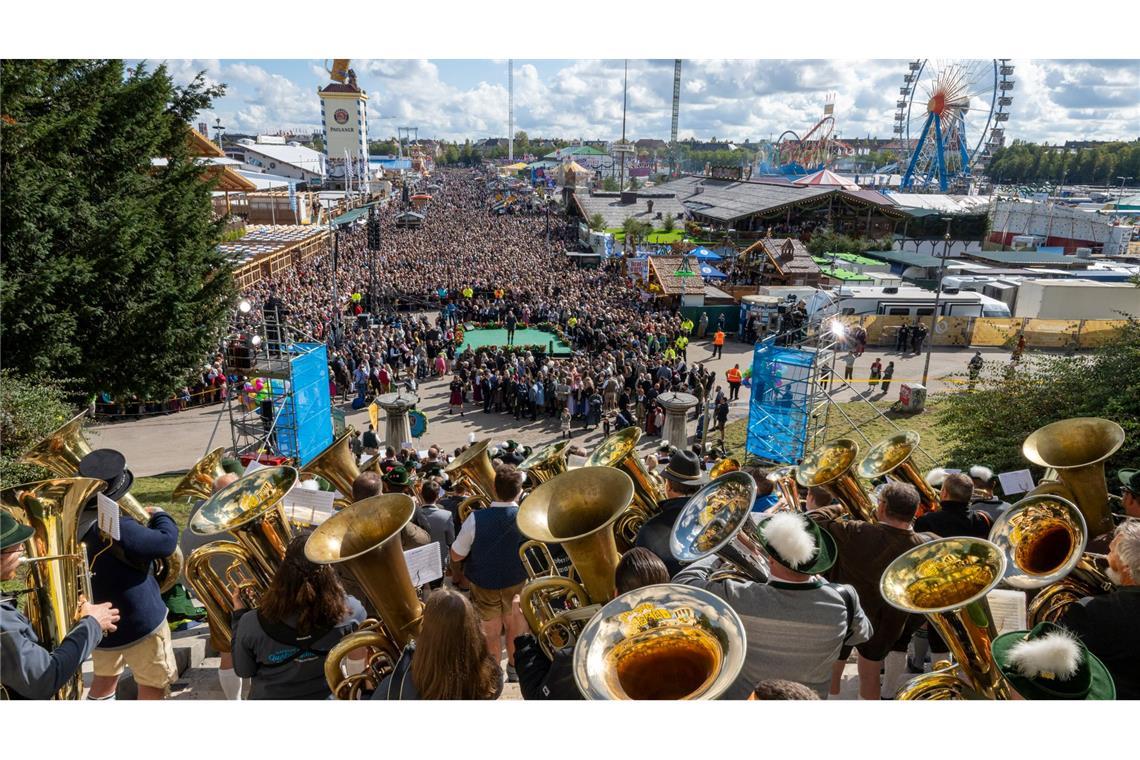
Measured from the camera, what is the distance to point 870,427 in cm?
1499

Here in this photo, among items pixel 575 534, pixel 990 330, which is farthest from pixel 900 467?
pixel 990 330

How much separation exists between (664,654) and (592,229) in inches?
1810

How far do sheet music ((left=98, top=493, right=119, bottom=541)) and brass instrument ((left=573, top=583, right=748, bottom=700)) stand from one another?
2.72 metres

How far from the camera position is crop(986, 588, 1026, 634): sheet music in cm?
320

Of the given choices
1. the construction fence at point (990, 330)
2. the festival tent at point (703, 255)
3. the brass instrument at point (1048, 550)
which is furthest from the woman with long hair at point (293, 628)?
the festival tent at point (703, 255)

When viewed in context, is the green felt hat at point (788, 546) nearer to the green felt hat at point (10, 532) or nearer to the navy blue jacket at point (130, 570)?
the green felt hat at point (10, 532)

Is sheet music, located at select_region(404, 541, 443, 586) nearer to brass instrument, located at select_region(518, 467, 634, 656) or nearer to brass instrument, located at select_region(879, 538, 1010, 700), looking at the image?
brass instrument, located at select_region(518, 467, 634, 656)

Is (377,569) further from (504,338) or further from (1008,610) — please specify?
(504,338)

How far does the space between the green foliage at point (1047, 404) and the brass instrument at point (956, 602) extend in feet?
24.0

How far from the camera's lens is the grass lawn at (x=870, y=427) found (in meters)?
13.8

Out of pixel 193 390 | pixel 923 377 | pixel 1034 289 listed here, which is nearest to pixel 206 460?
pixel 193 390

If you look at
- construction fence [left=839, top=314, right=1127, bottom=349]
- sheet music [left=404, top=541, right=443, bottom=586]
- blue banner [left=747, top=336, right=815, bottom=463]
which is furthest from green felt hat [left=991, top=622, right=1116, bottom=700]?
construction fence [left=839, top=314, right=1127, bottom=349]

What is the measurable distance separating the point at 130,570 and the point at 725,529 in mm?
3436

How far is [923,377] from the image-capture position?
1836 centimetres
